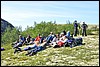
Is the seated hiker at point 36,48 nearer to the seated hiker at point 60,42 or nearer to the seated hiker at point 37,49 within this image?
the seated hiker at point 37,49

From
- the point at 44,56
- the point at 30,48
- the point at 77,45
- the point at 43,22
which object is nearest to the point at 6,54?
the point at 30,48

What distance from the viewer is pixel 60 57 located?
27.3 metres

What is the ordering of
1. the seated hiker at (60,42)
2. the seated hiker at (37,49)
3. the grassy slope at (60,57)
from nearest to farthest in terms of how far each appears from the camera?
the grassy slope at (60,57) < the seated hiker at (37,49) < the seated hiker at (60,42)

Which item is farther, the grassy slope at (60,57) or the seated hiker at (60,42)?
the seated hiker at (60,42)

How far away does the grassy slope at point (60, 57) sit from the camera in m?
25.2

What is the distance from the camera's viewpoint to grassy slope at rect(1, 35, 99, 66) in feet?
82.7

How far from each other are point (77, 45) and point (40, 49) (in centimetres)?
403

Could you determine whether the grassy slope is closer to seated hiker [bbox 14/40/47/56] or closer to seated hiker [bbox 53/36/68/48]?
seated hiker [bbox 14/40/47/56]

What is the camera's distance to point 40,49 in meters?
31.1

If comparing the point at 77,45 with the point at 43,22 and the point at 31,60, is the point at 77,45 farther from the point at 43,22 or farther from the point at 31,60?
the point at 43,22

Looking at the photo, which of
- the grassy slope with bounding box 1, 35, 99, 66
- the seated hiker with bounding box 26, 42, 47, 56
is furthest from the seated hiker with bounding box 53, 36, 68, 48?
the seated hiker with bounding box 26, 42, 47, 56

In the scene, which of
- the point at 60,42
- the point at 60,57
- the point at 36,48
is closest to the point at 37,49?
the point at 36,48

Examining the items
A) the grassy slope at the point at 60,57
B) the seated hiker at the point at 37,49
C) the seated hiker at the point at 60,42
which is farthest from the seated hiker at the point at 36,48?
the seated hiker at the point at 60,42

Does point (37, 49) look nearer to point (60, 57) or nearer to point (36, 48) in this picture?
point (36, 48)
